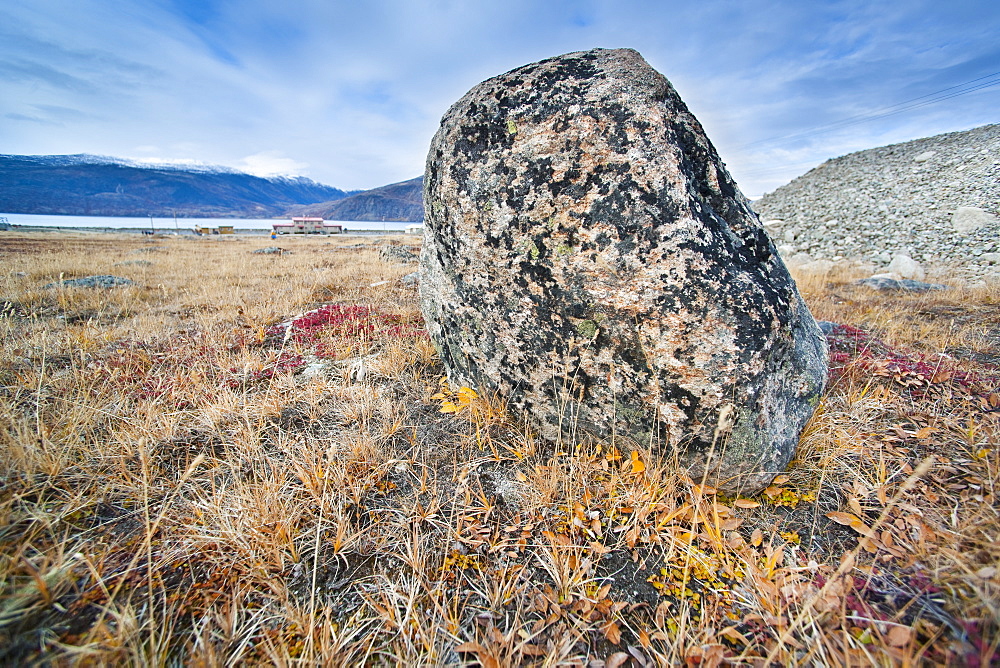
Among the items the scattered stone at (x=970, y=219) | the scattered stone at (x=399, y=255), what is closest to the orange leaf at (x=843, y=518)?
the scattered stone at (x=399, y=255)

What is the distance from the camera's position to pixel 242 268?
13.0 m

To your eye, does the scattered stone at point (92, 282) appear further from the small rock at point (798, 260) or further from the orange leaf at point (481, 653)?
the small rock at point (798, 260)

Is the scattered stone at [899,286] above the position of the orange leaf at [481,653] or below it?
above

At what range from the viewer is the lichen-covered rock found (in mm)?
2260

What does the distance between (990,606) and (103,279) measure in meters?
13.7

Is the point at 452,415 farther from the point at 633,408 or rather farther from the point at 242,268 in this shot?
the point at 242,268

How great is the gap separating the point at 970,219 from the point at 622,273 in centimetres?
2005

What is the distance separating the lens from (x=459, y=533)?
2.16 metres

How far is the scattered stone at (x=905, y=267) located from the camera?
11.7 metres

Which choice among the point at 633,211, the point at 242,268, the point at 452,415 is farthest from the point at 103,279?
the point at 633,211

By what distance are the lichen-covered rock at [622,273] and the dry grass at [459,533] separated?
0.34 meters

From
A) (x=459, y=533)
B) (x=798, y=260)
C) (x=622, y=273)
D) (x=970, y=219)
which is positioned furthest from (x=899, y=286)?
(x=459, y=533)

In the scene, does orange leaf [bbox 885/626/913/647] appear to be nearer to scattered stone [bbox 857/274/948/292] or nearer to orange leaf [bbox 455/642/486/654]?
orange leaf [bbox 455/642/486/654]

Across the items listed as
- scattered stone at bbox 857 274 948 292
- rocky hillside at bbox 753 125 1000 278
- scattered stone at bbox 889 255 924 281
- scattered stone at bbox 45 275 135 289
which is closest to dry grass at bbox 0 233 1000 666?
scattered stone at bbox 45 275 135 289
